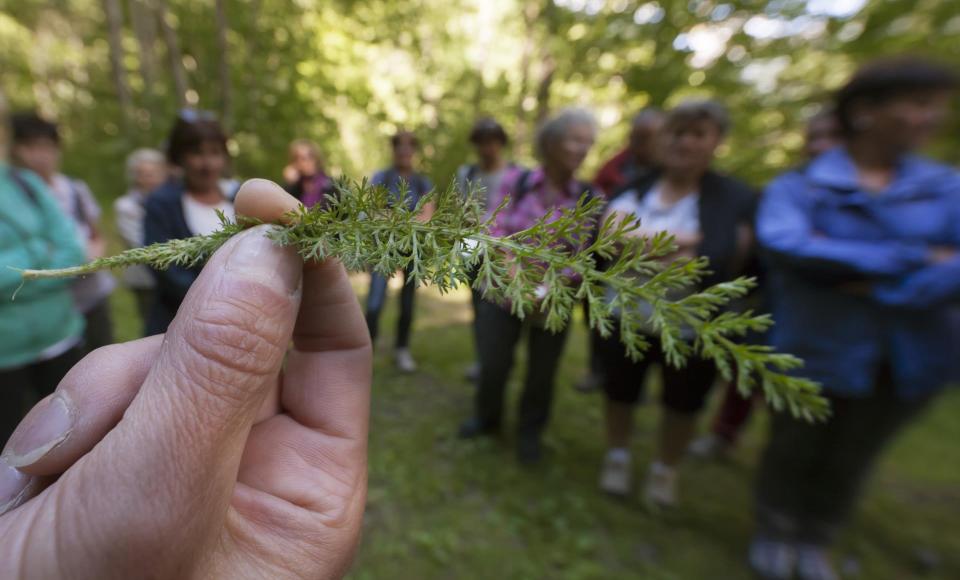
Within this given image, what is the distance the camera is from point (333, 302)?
4.60ft

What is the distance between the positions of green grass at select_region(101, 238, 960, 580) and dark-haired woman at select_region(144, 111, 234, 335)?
83.2 inches

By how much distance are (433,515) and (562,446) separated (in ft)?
5.33

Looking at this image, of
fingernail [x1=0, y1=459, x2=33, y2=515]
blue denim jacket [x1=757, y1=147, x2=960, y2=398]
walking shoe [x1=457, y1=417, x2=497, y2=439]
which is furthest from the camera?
walking shoe [x1=457, y1=417, x2=497, y2=439]

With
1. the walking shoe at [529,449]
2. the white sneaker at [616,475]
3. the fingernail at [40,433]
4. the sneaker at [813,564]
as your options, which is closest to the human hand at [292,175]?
the walking shoe at [529,449]

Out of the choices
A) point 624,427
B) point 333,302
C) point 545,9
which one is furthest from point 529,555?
point 545,9

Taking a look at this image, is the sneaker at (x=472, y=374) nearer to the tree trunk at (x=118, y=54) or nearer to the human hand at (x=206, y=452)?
the human hand at (x=206, y=452)

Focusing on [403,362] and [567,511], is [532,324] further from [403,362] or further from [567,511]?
[403,362]

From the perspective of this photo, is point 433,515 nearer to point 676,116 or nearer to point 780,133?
point 676,116

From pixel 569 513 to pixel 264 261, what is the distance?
337 cm

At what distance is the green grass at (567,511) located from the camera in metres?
3.07

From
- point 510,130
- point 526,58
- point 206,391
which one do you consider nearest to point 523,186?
point 206,391

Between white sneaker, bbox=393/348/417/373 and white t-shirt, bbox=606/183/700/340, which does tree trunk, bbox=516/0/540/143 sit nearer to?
white sneaker, bbox=393/348/417/373

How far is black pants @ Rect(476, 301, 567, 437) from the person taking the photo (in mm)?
3721

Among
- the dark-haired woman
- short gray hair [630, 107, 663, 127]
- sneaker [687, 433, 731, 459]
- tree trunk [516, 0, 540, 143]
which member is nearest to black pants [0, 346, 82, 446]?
the dark-haired woman
